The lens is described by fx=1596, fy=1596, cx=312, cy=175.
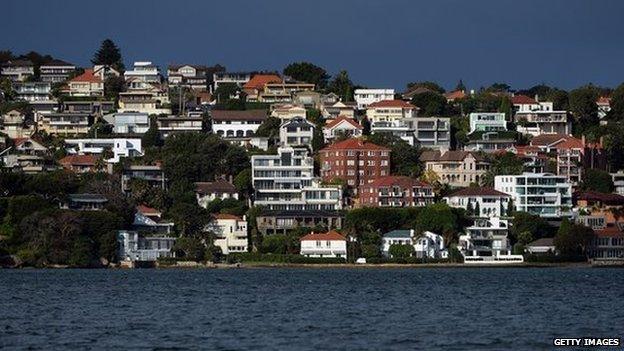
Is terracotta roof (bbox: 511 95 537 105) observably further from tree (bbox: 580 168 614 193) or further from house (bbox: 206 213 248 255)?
house (bbox: 206 213 248 255)

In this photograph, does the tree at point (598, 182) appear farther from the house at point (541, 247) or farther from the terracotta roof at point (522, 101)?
the terracotta roof at point (522, 101)

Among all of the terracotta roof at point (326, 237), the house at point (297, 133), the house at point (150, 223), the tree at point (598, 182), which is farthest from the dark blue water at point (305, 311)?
the house at point (297, 133)

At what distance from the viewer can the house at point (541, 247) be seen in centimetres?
10219

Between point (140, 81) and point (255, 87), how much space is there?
10.3 meters

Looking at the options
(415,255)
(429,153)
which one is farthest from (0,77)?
(415,255)

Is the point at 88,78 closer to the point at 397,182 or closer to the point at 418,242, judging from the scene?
the point at 397,182

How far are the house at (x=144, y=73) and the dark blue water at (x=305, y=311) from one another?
62618mm

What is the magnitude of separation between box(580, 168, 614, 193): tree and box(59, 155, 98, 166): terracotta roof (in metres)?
36.2

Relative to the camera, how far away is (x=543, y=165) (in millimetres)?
118500

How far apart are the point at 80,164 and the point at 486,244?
3132cm

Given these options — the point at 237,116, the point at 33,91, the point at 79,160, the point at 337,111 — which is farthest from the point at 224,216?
the point at 33,91

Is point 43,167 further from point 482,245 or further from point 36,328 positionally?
point 36,328

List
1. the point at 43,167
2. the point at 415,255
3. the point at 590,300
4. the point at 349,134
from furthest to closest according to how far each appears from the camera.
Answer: the point at 349,134, the point at 43,167, the point at 415,255, the point at 590,300

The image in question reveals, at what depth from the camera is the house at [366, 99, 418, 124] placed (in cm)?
13125
